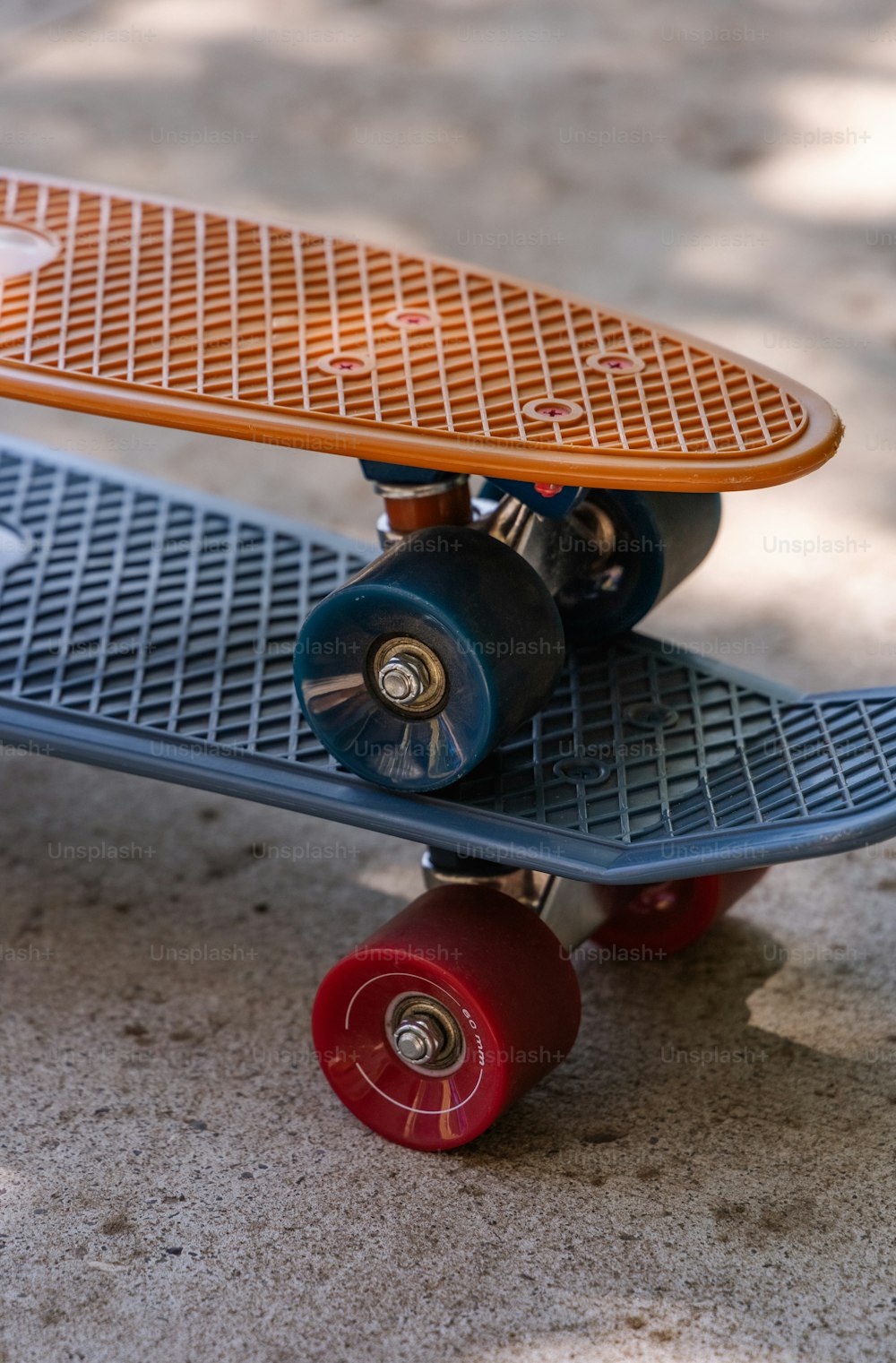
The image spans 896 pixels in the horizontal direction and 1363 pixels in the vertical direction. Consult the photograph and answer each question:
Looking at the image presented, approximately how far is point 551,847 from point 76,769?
47.5 inches

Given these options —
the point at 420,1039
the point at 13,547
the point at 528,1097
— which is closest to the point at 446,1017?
the point at 420,1039

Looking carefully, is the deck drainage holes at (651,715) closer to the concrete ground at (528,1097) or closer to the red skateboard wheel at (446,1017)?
the red skateboard wheel at (446,1017)

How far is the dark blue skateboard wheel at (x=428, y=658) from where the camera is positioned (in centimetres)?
164

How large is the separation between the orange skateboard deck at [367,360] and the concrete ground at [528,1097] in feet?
2.57

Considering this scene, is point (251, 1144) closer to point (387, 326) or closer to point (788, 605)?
point (387, 326)

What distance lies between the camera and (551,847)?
1.67 meters

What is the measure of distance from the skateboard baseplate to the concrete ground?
0.37 m

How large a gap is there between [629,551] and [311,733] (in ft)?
1.57

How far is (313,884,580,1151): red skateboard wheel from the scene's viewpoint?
5.54ft

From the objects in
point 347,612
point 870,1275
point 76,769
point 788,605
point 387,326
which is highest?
point 387,326

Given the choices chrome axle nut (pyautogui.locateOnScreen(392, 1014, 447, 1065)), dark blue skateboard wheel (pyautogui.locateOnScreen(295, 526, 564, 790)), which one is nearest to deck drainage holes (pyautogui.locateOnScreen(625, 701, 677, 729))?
dark blue skateboard wheel (pyautogui.locateOnScreen(295, 526, 564, 790))

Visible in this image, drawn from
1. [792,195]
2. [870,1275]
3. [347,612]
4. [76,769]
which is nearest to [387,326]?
[347,612]

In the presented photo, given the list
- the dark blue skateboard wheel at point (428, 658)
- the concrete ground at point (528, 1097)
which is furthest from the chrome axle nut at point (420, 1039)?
the dark blue skateboard wheel at point (428, 658)

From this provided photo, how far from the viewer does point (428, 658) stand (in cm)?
168
